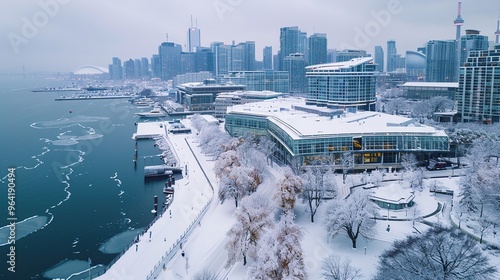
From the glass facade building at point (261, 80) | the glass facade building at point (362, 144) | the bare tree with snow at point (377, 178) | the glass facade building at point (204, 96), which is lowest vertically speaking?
the bare tree with snow at point (377, 178)

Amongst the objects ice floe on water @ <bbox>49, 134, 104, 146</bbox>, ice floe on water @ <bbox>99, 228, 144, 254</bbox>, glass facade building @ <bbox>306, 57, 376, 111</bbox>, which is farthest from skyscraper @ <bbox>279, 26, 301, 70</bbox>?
ice floe on water @ <bbox>99, 228, 144, 254</bbox>

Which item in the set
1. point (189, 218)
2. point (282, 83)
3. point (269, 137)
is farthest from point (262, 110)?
point (282, 83)

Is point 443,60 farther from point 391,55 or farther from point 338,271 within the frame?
point 338,271

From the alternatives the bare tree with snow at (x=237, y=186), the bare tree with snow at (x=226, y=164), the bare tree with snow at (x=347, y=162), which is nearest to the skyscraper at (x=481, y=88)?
the bare tree with snow at (x=347, y=162)

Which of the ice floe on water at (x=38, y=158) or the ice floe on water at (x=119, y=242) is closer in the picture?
the ice floe on water at (x=119, y=242)

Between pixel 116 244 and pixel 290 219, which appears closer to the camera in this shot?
pixel 290 219

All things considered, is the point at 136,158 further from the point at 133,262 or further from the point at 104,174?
the point at 133,262

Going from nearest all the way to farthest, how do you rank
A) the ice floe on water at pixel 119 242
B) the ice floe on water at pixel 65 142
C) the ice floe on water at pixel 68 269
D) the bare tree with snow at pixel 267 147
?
the ice floe on water at pixel 68 269 → the ice floe on water at pixel 119 242 → the bare tree with snow at pixel 267 147 → the ice floe on water at pixel 65 142

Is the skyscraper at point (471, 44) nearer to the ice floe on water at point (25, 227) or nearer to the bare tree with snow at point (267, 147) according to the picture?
the bare tree with snow at point (267, 147)
